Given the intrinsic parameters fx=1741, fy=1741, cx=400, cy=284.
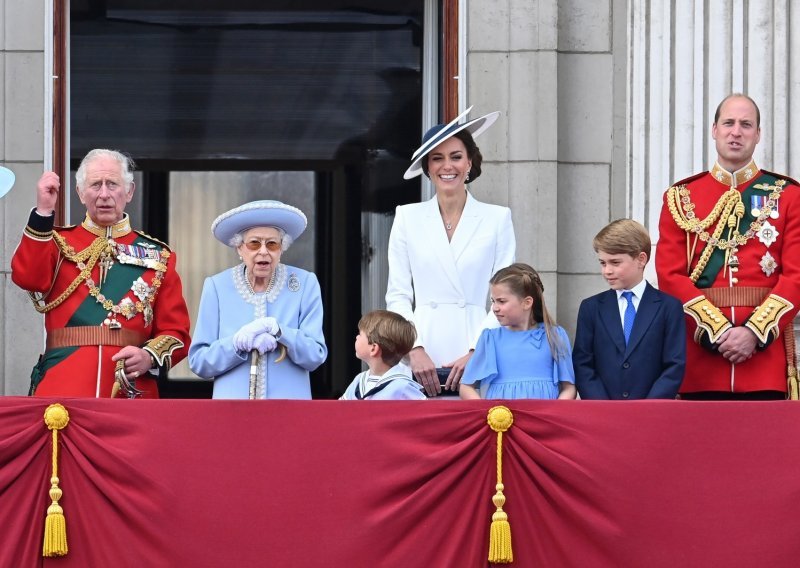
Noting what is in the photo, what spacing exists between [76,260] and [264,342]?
35.4 inches

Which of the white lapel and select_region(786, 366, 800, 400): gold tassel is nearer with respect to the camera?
select_region(786, 366, 800, 400): gold tassel

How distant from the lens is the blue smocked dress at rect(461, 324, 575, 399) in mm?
6797

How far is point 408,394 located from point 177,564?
3.76 feet

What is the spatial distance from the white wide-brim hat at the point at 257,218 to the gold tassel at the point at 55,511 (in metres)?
1.20

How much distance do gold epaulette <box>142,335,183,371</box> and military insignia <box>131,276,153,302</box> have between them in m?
0.19

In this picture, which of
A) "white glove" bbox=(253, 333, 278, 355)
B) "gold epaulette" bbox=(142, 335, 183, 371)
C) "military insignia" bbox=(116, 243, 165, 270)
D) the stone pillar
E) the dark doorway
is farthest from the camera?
the dark doorway

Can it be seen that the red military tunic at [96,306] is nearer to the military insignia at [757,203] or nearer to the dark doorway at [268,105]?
the military insignia at [757,203]

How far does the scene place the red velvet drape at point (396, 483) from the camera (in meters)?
6.12

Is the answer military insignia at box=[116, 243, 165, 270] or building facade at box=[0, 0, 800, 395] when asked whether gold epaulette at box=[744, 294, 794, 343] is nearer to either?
building facade at box=[0, 0, 800, 395]

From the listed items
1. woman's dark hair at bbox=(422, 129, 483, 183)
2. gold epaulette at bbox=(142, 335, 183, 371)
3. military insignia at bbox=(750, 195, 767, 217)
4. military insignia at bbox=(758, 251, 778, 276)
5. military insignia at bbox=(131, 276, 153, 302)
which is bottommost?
gold epaulette at bbox=(142, 335, 183, 371)

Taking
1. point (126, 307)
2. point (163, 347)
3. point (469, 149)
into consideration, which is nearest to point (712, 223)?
point (469, 149)

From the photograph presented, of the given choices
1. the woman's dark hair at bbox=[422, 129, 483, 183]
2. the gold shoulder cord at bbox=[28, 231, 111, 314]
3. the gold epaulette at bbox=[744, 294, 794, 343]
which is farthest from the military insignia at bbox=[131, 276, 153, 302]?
the gold epaulette at bbox=[744, 294, 794, 343]

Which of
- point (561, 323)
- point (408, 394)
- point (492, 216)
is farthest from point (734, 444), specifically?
point (561, 323)

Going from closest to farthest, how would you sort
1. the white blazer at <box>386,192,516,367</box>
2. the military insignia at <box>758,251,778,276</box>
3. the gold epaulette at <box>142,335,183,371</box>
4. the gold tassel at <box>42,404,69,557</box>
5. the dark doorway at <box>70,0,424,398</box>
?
the gold tassel at <box>42,404,69,557</box>
the gold epaulette at <box>142,335,183,371</box>
the military insignia at <box>758,251,778,276</box>
the white blazer at <box>386,192,516,367</box>
the dark doorway at <box>70,0,424,398</box>
